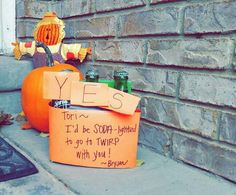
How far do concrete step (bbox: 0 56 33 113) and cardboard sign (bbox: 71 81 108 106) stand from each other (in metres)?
0.77

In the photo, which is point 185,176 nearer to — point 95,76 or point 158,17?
point 95,76

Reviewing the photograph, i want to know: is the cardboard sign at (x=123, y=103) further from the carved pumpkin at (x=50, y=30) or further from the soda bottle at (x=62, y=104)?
the carved pumpkin at (x=50, y=30)

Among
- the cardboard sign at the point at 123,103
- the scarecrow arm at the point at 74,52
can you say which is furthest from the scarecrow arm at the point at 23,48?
the cardboard sign at the point at 123,103

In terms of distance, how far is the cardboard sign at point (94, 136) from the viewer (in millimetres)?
872

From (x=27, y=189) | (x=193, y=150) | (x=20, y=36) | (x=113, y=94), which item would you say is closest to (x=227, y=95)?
(x=193, y=150)

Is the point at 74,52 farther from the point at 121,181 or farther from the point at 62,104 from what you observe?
the point at 121,181

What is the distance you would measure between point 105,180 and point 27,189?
0.21 meters

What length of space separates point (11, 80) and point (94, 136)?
33.2 inches

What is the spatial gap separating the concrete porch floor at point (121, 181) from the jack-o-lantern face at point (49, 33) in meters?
0.68

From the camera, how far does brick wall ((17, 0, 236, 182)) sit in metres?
0.83

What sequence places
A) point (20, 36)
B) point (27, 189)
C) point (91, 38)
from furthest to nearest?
point (20, 36)
point (91, 38)
point (27, 189)

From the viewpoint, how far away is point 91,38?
4.59 feet

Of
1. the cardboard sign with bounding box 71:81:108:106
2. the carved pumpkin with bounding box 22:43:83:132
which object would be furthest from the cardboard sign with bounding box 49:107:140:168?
the carved pumpkin with bounding box 22:43:83:132

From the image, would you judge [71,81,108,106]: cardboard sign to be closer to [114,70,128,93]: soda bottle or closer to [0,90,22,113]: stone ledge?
[114,70,128,93]: soda bottle
